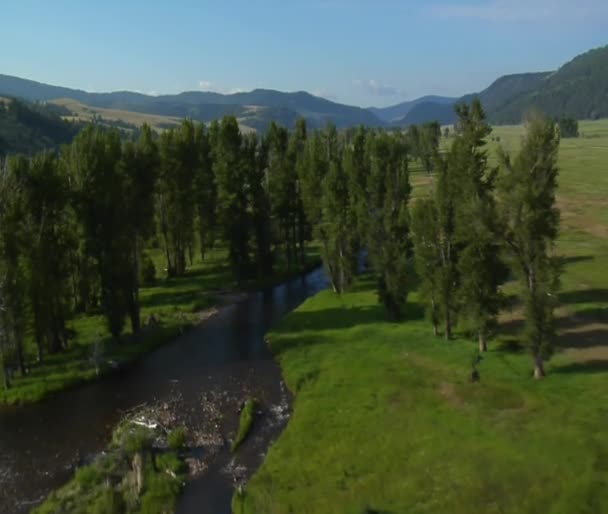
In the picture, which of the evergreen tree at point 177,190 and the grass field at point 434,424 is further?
the evergreen tree at point 177,190

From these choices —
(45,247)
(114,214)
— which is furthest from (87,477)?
(114,214)

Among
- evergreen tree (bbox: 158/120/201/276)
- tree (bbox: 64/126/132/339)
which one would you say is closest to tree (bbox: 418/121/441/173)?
evergreen tree (bbox: 158/120/201/276)

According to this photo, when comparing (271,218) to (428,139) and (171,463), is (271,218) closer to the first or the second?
(171,463)

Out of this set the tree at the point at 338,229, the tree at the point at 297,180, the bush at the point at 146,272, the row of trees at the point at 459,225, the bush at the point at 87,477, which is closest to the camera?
the bush at the point at 87,477

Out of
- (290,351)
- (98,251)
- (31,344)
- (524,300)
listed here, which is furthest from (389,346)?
(31,344)

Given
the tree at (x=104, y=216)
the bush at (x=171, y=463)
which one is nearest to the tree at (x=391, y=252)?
the tree at (x=104, y=216)

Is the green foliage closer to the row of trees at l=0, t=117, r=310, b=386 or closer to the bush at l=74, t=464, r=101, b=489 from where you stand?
the bush at l=74, t=464, r=101, b=489

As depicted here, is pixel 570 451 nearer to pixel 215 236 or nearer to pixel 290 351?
pixel 290 351

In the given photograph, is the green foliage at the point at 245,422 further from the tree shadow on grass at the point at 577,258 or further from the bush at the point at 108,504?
the tree shadow on grass at the point at 577,258

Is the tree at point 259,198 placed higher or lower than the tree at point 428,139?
lower
